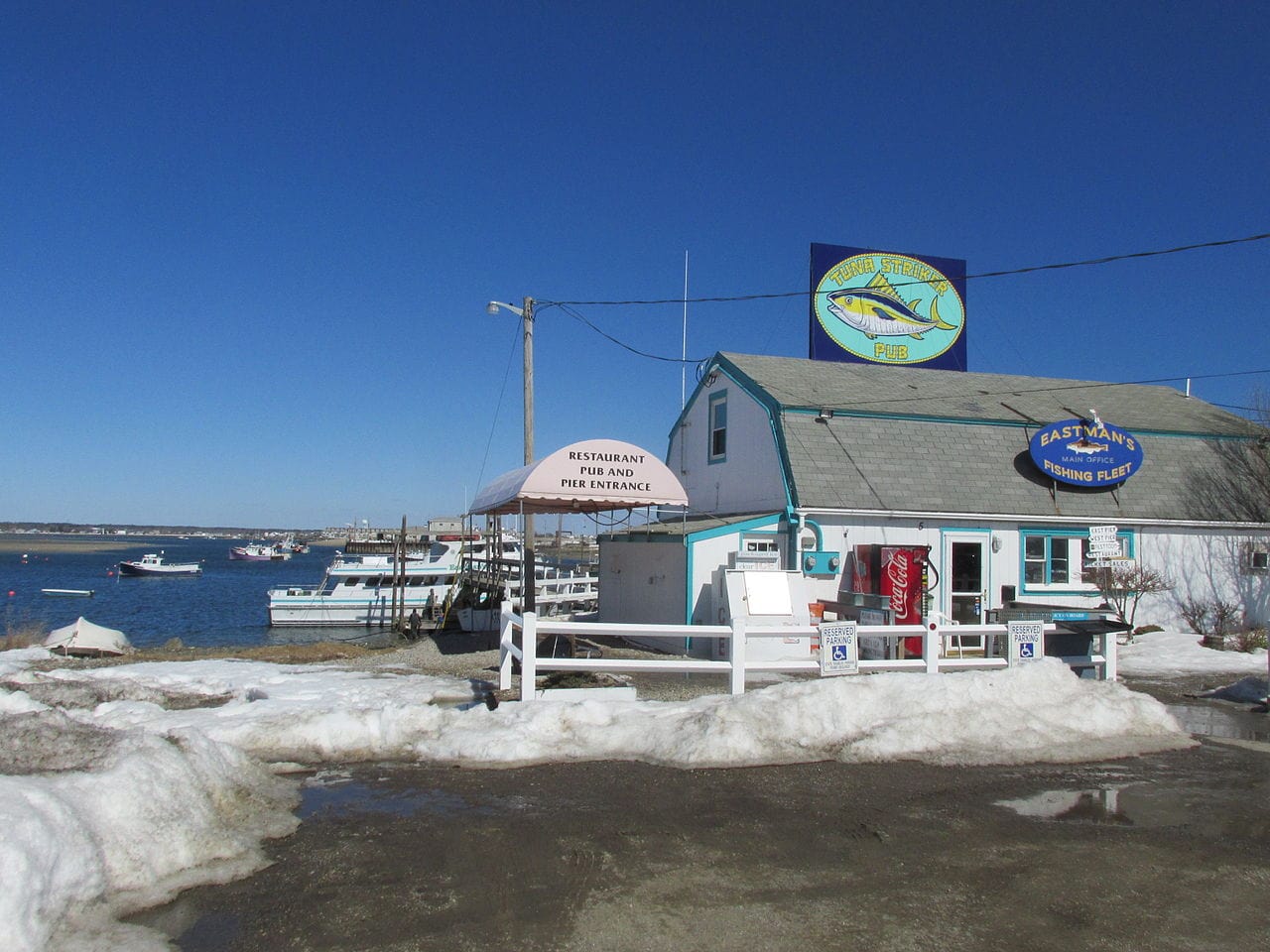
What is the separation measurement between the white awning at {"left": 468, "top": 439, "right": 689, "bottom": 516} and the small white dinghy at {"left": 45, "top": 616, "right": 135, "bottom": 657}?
715cm

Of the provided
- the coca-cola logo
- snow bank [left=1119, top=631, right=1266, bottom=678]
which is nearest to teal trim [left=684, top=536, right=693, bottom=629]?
the coca-cola logo

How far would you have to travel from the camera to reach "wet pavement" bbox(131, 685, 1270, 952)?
5328 millimetres

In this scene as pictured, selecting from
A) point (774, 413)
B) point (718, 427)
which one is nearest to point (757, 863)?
point (774, 413)

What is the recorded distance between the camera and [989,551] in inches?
746

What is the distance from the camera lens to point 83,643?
16.8 metres

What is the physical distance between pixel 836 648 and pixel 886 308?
53.2 feet

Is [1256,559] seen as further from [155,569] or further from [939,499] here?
[155,569]

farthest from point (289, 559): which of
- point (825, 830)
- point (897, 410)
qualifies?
point (825, 830)

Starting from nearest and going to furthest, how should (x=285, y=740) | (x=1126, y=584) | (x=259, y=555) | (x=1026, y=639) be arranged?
(x=285, y=740) → (x=1026, y=639) → (x=1126, y=584) → (x=259, y=555)

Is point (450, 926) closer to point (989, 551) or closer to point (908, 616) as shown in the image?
point (908, 616)

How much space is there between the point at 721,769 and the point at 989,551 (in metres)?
11.7

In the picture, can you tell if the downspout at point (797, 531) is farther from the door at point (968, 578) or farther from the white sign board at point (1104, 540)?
the white sign board at point (1104, 540)

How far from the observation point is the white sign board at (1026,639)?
41.5 ft

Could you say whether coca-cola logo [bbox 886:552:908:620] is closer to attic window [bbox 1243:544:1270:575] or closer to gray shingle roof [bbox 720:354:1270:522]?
gray shingle roof [bbox 720:354:1270:522]
